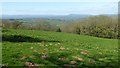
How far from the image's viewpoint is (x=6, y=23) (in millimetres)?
82562

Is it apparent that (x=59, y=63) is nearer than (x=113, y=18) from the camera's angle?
Yes

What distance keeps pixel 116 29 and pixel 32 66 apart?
8360 centimetres

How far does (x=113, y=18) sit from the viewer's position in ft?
363

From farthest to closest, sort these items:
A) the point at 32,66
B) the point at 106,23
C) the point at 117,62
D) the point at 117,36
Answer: the point at 106,23 < the point at 117,36 < the point at 117,62 < the point at 32,66

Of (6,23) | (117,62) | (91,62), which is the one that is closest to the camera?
(91,62)

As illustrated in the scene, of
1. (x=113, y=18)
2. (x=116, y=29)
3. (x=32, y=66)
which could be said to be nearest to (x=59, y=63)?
(x=32, y=66)

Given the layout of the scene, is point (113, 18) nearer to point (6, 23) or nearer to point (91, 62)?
point (6, 23)

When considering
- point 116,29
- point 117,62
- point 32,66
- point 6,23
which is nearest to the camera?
point 32,66

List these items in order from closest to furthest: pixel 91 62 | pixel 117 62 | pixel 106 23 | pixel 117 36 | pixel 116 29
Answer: pixel 91 62 → pixel 117 62 → pixel 117 36 → pixel 116 29 → pixel 106 23

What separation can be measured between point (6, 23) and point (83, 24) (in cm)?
3847

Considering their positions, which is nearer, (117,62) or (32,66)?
(32,66)

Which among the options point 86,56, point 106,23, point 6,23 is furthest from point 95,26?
point 86,56

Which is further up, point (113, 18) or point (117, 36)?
point (113, 18)

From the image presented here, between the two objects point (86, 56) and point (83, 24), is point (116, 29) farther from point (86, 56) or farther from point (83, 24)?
point (86, 56)
